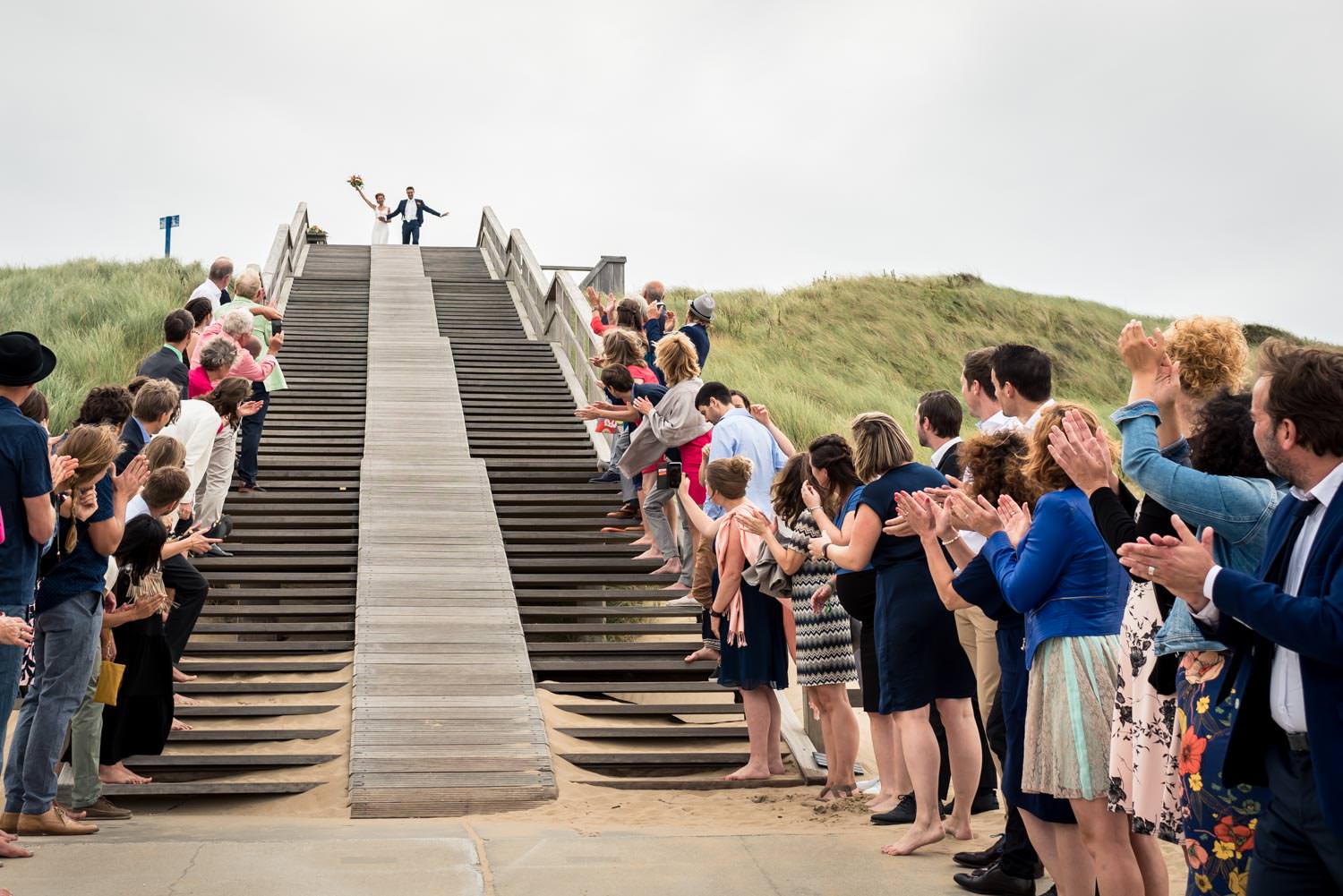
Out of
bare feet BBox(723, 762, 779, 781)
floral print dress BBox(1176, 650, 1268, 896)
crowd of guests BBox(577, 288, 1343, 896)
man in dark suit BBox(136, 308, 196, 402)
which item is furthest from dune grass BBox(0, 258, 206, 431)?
floral print dress BBox(1176, 650, 1268, 896)

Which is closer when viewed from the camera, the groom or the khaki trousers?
the khaki trousers

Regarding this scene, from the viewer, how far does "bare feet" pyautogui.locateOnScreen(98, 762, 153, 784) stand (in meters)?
6.36

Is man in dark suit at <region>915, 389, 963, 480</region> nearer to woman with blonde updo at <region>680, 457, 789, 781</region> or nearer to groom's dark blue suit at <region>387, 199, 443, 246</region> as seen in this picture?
woman with blonde updo at <region>680, 457, 789, 781</region>

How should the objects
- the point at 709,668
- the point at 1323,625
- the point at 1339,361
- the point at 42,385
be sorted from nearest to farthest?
the point at 1323,625, the point at 1339,361, the point at 709,668, the point at 42,385

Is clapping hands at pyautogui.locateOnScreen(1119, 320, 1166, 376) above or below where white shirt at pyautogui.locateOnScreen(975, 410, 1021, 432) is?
above

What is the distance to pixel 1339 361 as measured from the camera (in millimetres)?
2918

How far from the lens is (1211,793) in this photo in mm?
3127

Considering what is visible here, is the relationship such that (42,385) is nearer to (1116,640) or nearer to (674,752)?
(674,752)

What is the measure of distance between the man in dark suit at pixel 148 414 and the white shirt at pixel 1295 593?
569cm

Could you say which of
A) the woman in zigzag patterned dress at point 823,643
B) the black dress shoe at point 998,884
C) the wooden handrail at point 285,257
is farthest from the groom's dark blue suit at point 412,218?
the black dress shoe at point 998,884

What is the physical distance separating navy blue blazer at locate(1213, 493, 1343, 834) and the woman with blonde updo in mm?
3805

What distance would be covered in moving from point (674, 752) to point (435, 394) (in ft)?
23.7

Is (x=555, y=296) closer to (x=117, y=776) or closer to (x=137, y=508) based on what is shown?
(x=137, y=508)

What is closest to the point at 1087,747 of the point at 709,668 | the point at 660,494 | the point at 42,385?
the point at 709,668
